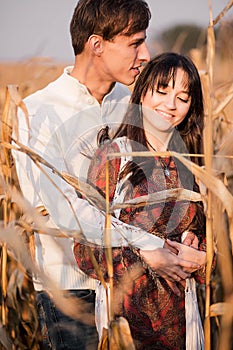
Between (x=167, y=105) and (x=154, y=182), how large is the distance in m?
0.16

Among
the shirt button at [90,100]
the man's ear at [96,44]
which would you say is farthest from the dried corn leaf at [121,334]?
the man's ear at [96,44]

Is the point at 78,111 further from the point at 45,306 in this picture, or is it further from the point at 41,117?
the point at 45,306

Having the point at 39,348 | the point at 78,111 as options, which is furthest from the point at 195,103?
the point at 39,348

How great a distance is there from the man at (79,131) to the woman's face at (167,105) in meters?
0.15

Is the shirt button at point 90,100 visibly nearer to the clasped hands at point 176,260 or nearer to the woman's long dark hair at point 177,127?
the woman's long dark hair at point 177,127

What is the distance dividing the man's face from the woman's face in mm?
217

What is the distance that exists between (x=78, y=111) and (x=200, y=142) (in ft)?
0.96

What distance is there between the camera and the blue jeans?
126 centimetres

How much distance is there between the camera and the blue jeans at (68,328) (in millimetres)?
1265

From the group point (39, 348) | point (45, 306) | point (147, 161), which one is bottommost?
point (39, 348)

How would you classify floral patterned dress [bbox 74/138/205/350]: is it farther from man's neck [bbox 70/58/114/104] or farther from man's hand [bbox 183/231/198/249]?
man's neck [bbox 70/58/114/104]

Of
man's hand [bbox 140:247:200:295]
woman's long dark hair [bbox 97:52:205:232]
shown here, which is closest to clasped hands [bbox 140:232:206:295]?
man's hand [bbox 140:247:200:295]

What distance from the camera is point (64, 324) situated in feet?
4.17

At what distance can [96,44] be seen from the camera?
1.52 metres
